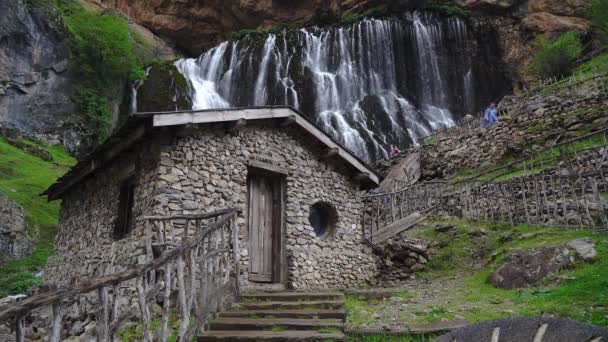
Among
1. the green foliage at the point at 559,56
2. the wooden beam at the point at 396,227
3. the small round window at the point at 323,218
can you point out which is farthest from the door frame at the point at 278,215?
the green foliage at the point at 559,56

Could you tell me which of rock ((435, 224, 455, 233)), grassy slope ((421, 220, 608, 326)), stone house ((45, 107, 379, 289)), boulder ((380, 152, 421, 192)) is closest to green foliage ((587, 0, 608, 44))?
boulder ((380, 152, 421, 192))

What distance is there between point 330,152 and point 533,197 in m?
4.57

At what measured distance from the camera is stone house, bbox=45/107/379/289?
26.8 feet

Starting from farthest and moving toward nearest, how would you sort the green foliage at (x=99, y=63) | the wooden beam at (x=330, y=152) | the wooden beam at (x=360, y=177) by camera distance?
1. the green foliage at (x=99, y=63)
2. the wooden beam at (x=360, y=177)
3. the wooden beam at (x=330, y=152)

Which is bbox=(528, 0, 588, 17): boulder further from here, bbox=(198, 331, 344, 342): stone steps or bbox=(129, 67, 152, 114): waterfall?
bbox=(198, 331, 344, 342): stone steps

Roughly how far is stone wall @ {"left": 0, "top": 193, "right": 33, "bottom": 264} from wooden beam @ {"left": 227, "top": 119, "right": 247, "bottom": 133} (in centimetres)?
978

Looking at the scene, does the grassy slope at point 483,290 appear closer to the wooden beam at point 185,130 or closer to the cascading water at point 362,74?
the wooden beam at point 185,130

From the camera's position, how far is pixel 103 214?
950 centimetres

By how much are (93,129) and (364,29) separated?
1836 cm

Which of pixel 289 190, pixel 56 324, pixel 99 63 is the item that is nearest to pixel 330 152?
pixel 289 190

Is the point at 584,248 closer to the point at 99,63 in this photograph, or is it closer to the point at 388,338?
the point at 388,338

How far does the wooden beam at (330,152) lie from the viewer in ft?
34.9

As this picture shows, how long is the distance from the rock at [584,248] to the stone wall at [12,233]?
1485 cm

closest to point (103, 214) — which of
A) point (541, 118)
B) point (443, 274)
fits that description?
point (443, 274)
